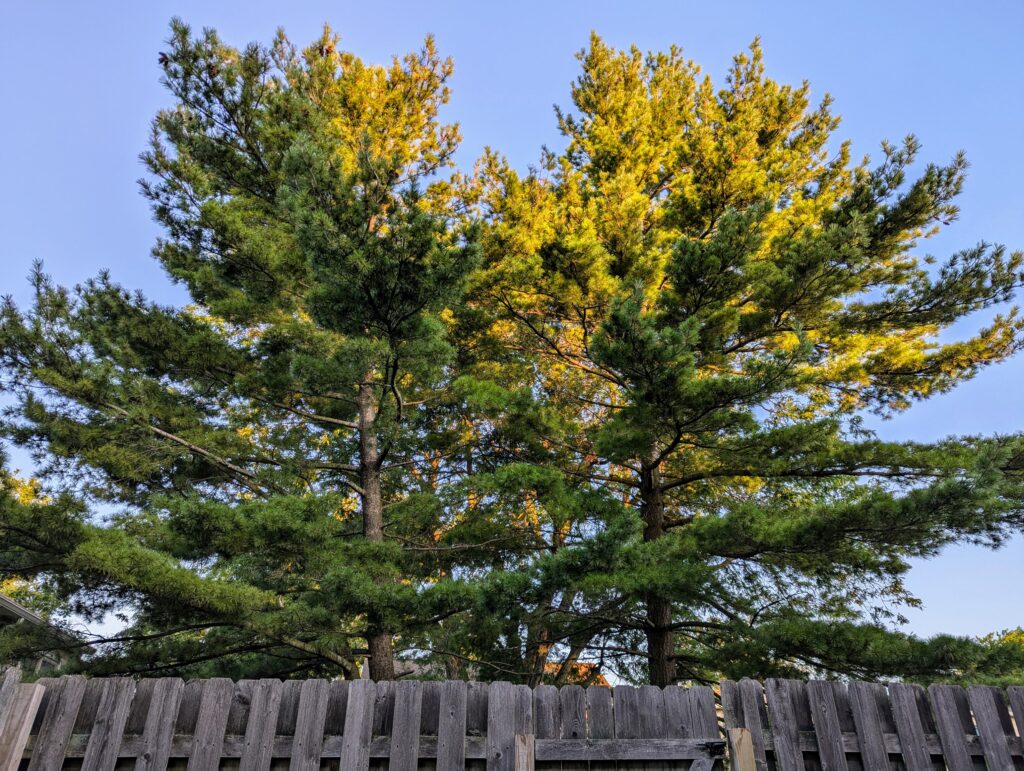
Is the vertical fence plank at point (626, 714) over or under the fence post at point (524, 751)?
over

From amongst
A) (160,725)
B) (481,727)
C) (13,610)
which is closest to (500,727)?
(481,727)

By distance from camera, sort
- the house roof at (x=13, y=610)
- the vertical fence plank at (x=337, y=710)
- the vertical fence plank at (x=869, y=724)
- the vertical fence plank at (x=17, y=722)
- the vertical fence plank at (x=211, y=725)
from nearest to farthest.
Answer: the vertical fence plank at (x=17, y=722) → the vertical fence plank at (x=211, y=725) → the vertical fence plank at (x=337, y=710) → the vertical fence plank at (x=869, y=724) → the house roof at (x=13, y=610)

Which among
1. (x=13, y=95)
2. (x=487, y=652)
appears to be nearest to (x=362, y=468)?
(x=487, y=652)

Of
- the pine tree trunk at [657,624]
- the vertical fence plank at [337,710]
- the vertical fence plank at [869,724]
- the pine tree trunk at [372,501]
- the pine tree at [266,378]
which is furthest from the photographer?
the pine tree trunk at [657,624]

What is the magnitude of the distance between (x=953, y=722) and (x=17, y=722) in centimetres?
567

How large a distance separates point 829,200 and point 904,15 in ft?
12.7

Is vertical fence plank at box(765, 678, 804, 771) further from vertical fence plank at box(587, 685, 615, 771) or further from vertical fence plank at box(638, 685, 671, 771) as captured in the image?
vertical fence plank at box(587, 685, 615, 771)

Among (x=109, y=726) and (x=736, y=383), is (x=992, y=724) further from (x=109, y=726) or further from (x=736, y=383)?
(x=109, y=726)

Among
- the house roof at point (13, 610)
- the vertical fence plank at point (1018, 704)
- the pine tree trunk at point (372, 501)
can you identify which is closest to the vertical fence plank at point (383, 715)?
the pine tree trunk at point (372, 501)

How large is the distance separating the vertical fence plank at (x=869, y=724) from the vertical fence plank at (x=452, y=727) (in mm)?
2473

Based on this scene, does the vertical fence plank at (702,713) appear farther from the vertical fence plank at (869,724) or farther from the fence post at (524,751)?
the fence post at (524,751)

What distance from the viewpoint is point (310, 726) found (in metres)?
3.51

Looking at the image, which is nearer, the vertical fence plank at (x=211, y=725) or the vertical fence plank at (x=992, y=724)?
the vertical fence plank at (x=211, y=725)

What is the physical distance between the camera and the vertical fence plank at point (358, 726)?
3.46m
